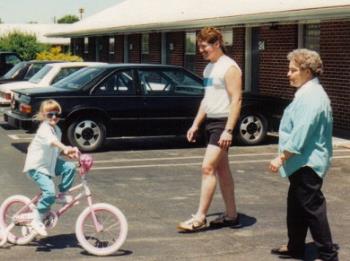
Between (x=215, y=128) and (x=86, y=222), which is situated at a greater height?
(x=215, y=128)

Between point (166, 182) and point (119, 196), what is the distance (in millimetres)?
1198

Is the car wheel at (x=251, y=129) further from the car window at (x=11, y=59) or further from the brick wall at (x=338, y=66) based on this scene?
the car window at (x=11, y=59)

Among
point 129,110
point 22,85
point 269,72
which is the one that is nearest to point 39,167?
point 129,110

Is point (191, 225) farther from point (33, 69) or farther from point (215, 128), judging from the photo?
point (33, 69)

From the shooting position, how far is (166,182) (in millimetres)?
10273

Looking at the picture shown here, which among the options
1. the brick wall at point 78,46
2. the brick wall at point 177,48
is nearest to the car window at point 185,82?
the brick wall at point 177,48

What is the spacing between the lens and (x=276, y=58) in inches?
771

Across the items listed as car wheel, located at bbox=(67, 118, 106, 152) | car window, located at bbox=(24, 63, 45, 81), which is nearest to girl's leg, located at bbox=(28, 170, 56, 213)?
car wheel, located at bbox=(67, 118, 106, 152)

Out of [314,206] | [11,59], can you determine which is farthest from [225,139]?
[11,59]

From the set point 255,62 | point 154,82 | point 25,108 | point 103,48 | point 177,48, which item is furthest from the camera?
point 103,48

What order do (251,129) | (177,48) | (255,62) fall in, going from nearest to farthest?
(251,129) < (255,62) < (177,48)

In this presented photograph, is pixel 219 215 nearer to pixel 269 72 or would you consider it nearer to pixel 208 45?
pixel 208 45

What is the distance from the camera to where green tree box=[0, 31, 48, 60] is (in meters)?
53.1

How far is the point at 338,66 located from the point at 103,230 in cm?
1150
